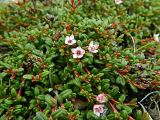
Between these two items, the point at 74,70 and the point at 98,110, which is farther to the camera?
the point at 74,70

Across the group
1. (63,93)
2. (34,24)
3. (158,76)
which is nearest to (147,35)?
(158,76)

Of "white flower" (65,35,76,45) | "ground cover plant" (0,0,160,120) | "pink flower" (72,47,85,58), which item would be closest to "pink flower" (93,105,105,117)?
"ground cover plant" (0,0,160,120)

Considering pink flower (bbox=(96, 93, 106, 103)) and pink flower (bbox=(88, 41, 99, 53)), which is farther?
pink flower (bbox=(88, 41, 99, 53))

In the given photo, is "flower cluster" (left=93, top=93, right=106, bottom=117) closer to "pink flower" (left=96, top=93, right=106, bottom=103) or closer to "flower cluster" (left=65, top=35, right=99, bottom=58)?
"pink flower" (left=96, top=93, right=106, bottom=103)

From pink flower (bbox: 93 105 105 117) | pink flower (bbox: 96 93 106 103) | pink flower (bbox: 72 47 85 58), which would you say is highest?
pink flower (bbox: 72 47 85 58)

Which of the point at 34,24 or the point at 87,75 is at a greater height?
the point at 34,24

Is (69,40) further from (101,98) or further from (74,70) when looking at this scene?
(101,98)

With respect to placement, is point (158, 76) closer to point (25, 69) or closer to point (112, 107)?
point (112, 107)

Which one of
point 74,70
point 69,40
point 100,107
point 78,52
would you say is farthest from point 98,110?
point 69,40
